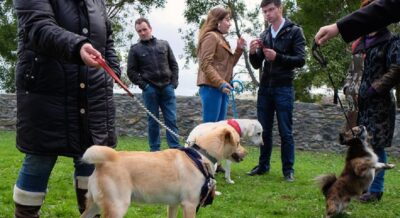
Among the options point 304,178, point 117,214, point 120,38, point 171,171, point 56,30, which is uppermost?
point 120,38

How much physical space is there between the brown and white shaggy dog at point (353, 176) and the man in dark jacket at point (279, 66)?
198 centimetres

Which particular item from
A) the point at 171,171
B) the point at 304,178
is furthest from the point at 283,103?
the point at 171,171

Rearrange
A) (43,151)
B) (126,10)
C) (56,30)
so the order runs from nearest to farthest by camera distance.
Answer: (56,30) < (43,151) < (126,10)

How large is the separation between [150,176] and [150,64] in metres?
4.81

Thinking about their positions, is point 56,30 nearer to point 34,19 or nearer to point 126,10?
point 34,19

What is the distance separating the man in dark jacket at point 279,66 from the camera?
6918 mm

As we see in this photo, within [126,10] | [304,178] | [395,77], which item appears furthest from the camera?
[126,10]

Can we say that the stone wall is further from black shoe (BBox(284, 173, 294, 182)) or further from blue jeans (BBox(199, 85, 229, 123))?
blue jeans (BBox(199, 85, 229, 123))

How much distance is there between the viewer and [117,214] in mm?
3594

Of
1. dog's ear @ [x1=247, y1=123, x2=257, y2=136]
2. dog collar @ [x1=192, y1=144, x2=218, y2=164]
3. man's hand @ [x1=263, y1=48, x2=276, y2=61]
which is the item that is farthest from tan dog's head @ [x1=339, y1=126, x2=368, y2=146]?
man's hand @ [x1=263, y1=48, x2=276, y2=61]

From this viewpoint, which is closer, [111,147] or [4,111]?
[111,147]

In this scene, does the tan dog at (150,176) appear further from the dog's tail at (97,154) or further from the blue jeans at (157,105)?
the blue jeans at (157,105)

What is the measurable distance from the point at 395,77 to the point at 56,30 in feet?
12.0

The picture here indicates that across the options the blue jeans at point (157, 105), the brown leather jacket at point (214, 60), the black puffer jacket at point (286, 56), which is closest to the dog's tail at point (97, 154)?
the brown leather jacket at point (214, 60)
